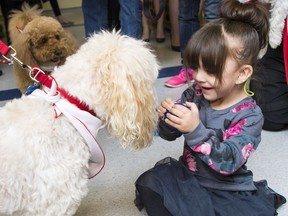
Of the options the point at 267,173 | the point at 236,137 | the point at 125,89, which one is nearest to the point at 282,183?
the point at 267,173

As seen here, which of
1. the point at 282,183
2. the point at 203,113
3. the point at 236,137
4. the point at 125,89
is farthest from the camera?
the point at 282,183

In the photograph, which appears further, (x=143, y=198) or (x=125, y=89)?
(x=143, y=198)

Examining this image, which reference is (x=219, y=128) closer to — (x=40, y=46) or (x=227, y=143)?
(x=227, y=143)

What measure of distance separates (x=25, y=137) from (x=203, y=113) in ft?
1.81

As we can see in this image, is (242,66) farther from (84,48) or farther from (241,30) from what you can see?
(84,48)

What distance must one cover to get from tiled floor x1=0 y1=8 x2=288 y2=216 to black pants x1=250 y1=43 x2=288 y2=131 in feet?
0.21

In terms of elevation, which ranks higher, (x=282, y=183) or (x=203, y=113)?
(x=203, y=113)

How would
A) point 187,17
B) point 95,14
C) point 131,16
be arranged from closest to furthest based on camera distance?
point 131,16
point 95,14
point 187,17

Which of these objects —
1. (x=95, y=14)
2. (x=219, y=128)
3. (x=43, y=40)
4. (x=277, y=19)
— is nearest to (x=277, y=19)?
(x=277, y=19)

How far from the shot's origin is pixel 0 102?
2.10 m

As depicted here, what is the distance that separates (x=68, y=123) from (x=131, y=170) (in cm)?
61

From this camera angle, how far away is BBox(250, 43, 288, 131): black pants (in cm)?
158

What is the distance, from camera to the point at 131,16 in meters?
1.75

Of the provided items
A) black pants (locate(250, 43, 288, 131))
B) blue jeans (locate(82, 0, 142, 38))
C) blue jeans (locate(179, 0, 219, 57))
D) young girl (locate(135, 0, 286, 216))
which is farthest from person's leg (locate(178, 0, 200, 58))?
young girl (locate(135, 0, 286, 216))
